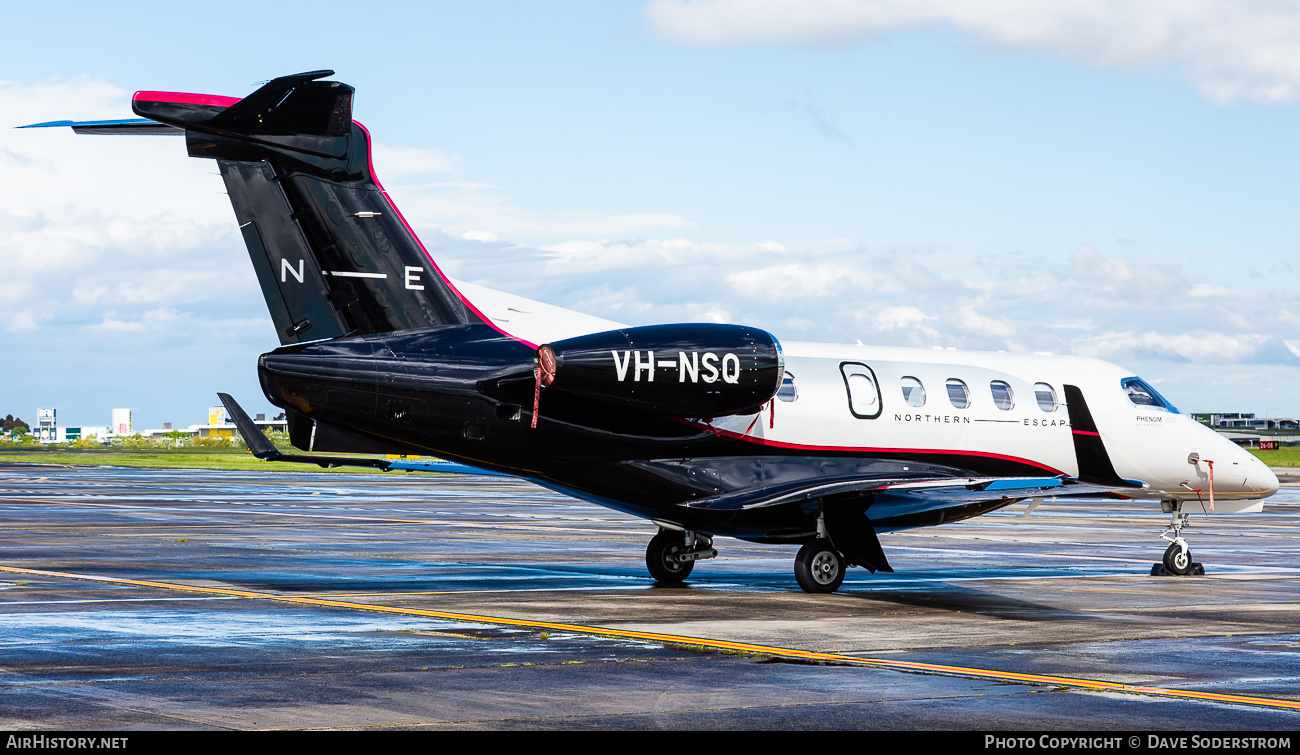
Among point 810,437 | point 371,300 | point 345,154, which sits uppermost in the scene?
point 345,154

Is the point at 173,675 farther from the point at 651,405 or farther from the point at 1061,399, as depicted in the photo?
the point at 1061,399

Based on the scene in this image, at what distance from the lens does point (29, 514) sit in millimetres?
37875

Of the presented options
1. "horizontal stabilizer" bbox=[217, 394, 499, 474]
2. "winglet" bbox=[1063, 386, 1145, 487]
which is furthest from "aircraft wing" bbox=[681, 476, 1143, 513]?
"horizontal stabilizer" bbox=[217, 394, 499, 474]

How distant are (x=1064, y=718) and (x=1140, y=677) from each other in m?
2.58

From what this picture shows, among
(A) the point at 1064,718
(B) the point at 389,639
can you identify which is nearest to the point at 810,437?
(B) the point at 389,639

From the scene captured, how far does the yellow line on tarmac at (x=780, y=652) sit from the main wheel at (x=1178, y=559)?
11639mm

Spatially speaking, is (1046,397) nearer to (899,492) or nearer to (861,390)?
(861,390)

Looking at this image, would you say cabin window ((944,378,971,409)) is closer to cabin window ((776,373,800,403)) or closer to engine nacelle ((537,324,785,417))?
cabin window ((776,373,800,403))

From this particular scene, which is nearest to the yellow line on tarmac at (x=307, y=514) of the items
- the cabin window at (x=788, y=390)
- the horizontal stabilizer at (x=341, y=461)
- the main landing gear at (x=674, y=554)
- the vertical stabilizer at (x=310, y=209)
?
the horizontal stabilizer at (x=341, y=461)

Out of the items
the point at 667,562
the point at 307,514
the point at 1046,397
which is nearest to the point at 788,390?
the point at 667,562

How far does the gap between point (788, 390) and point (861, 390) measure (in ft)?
4.12

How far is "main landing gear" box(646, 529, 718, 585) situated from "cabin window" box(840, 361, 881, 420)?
2.95 m

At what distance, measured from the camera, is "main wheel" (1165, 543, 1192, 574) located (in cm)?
2345
